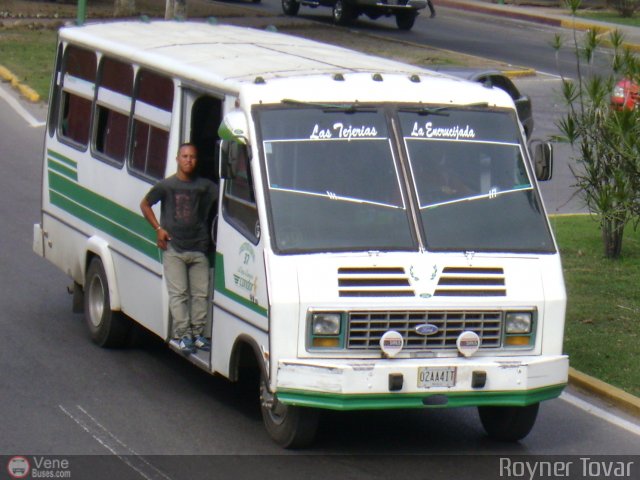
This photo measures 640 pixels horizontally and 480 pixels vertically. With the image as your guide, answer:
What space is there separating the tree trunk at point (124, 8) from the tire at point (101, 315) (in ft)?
83.2

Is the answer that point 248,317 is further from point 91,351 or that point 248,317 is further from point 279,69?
point 91,351

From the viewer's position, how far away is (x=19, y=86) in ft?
86.4

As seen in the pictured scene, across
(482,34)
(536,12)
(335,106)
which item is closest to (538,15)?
(536,12)

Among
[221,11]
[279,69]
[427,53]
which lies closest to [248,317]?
[279,69]

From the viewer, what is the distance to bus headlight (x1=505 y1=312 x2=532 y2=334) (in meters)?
8.55

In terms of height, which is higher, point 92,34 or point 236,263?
point 92,34

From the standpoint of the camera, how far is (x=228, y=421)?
9375 millimetres

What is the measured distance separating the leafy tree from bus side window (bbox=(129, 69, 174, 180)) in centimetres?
356

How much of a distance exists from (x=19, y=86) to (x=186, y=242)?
1758 cm

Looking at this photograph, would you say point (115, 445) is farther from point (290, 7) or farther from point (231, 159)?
point (290, 7)

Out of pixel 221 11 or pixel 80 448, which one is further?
pixel 221 11

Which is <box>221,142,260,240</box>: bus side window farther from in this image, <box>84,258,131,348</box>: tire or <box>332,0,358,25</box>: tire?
<box>332,0,358,25</box>: tire

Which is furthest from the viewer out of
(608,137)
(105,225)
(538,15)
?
(538,15)

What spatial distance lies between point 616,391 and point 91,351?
4.33 m
